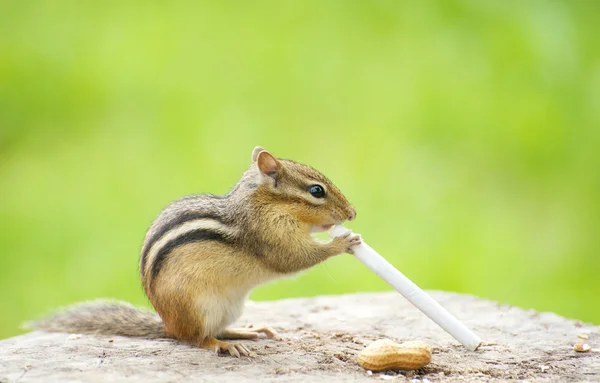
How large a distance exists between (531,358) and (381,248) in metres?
2.25

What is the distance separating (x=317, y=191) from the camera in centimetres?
381

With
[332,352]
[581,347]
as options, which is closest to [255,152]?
[332,352]

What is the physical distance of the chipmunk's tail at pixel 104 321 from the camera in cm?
396

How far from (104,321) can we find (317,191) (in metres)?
1.22

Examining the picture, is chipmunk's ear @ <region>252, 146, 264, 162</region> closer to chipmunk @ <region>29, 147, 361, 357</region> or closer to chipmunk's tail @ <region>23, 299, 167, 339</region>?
chipmunk @ <region>29, 147, 361, 357</region>

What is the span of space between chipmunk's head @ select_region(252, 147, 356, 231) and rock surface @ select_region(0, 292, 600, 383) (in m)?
0.59

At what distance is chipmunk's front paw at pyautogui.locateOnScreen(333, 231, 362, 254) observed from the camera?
368cm

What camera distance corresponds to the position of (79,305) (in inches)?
162

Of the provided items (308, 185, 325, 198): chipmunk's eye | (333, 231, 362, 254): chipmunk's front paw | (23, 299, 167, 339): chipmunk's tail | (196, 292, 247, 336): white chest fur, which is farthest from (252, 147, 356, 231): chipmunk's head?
(23, 299, 167, 339): chipmunk's tail

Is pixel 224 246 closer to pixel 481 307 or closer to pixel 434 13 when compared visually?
pixel 481 307

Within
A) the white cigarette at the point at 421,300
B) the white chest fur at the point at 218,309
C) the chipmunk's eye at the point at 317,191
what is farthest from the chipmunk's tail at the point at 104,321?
the white cigarette at the point at 421,300

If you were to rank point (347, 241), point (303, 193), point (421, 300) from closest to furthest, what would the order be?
point (421, 300)
point (347, 241)
point (303, 193)

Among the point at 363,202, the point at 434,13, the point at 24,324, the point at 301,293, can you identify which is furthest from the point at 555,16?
the point at 24,324

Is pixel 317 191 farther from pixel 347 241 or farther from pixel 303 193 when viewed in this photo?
pixel 347 241
